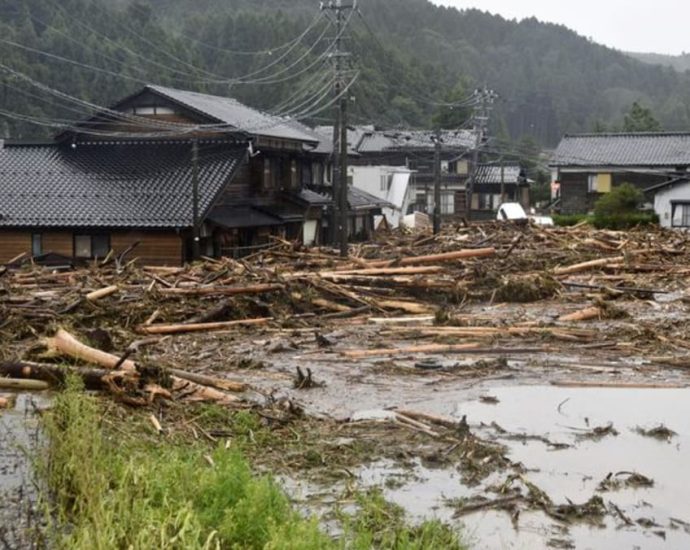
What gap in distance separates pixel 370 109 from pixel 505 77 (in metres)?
43.5

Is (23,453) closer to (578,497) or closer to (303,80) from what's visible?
(578,497)

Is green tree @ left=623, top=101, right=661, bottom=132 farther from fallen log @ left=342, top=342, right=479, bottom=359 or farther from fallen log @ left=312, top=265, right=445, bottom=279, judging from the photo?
fallen log @ left=342, top=342, right=479, bottom=359

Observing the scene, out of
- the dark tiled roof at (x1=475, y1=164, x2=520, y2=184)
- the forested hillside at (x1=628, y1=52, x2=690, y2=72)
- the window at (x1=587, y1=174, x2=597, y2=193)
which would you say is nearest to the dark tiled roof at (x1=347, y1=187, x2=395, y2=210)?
the window at (x1=587, y1=174, x2=597, y2=193)

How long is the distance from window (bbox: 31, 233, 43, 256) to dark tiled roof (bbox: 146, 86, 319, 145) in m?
6.84

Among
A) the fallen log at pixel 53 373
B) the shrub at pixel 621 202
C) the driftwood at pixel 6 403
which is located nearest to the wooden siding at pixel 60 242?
the fallen log at pixel 53 373

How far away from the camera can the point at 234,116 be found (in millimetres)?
33000

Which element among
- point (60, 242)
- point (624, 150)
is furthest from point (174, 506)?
point (624, 150)

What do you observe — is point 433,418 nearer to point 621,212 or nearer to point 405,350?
point 405,350

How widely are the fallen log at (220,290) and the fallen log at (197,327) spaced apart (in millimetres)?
771

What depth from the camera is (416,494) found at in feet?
22.4

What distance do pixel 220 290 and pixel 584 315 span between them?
6178 mm

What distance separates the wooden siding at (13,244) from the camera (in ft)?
92.3

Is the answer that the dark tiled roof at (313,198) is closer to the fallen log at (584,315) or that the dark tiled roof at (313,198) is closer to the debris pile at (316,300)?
the debris pile at (316,300)

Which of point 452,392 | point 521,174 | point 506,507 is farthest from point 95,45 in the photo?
point 506,507
